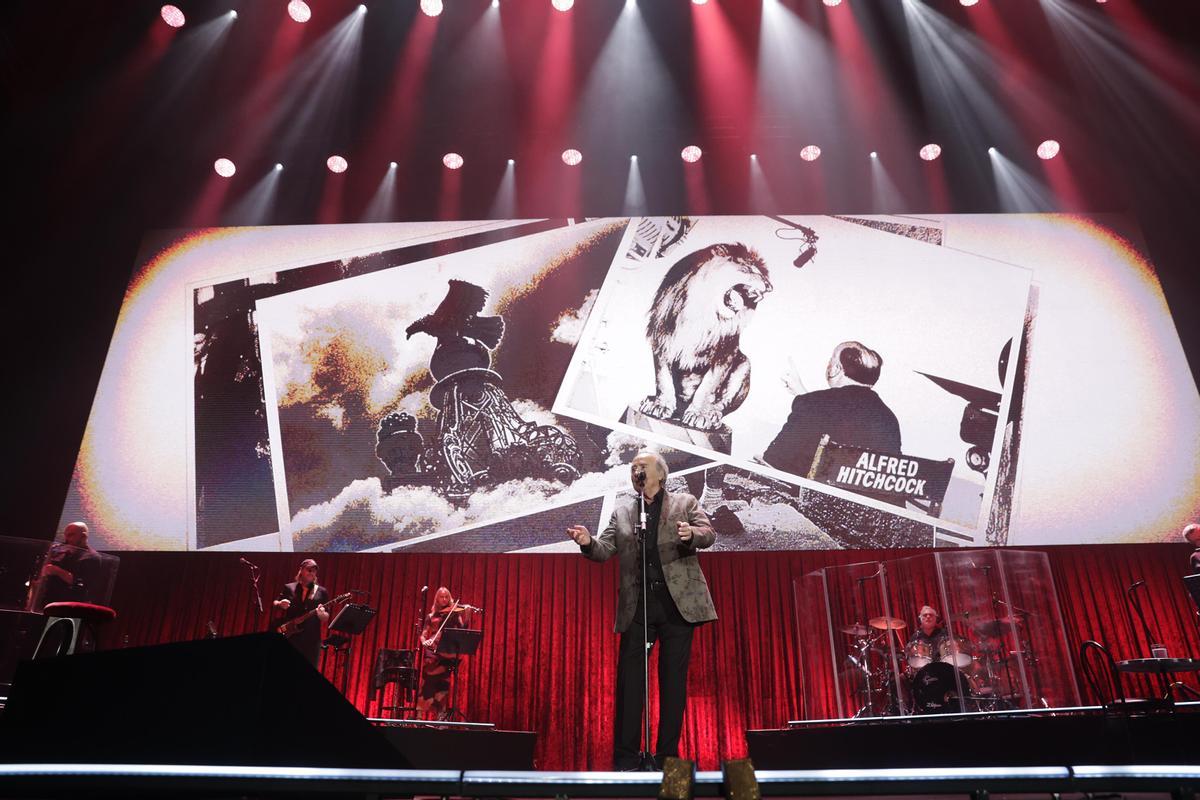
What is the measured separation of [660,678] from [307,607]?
3.71 metres

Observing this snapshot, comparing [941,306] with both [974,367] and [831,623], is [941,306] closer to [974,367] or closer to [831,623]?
[974,367]

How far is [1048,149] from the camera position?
6.82 metres

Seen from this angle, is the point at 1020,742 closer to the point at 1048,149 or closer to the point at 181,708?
the point at 181,708

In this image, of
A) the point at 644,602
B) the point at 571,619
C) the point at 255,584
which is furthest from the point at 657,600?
the point at 255,584

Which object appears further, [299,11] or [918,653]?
[299,11]

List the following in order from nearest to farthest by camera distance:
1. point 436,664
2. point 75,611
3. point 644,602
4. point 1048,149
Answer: point 644,602 < point 75,611 < point 436,664 < point 1048,149

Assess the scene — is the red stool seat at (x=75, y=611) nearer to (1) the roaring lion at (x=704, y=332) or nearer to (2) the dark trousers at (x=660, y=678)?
(2) the dark trousers at (x=660, y=678)

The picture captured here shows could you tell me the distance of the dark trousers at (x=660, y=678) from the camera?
10.6 feet

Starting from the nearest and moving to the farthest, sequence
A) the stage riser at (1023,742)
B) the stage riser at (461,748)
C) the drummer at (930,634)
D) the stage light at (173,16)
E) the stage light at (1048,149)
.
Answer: the stage riser at (1023,742)
the stage riser at (461,748)
the drummer at (930,634)
the stage light at (173,16)
the stage light at (1048,149)

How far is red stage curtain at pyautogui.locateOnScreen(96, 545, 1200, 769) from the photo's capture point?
272 inches

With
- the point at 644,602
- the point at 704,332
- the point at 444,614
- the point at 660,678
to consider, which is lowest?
the point at 660,678

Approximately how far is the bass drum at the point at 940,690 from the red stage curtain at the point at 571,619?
1.26 m

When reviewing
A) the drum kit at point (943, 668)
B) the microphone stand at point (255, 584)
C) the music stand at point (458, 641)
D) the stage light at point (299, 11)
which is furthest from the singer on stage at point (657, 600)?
the microphone stand at point (255, 584)

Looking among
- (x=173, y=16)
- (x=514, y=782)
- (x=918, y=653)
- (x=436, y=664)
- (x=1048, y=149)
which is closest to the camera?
(x=514, y=782)
